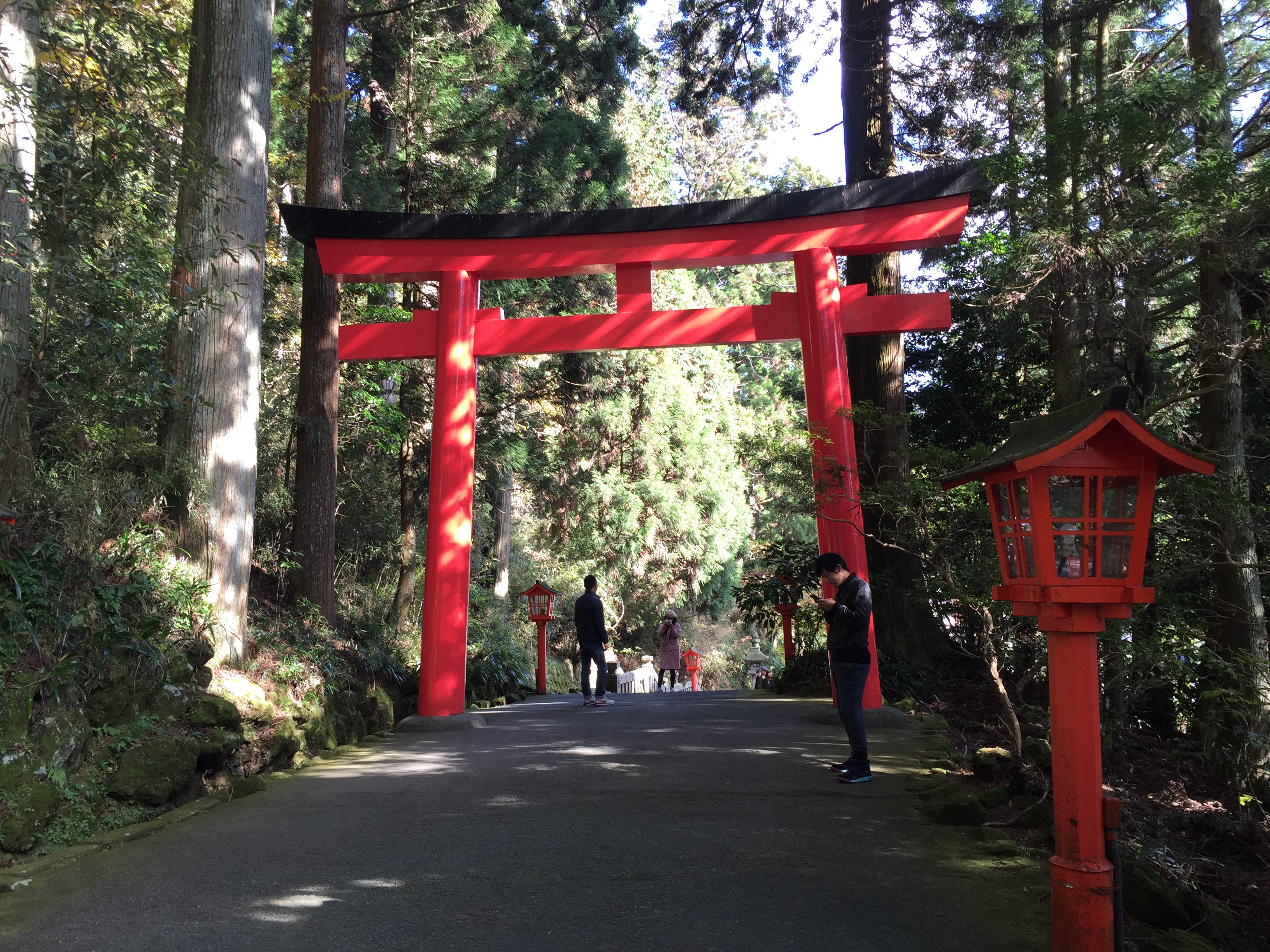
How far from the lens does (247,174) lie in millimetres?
7953

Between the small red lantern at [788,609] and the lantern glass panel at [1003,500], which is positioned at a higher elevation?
the lantern glass panel at [1003,500]

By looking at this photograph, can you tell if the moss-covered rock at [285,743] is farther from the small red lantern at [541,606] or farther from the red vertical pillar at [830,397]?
the small red lantern at [541,606]

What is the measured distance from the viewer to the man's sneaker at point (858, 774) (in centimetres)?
593

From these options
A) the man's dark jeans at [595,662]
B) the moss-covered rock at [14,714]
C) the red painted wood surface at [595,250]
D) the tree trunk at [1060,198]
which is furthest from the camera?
Answer: the man's dark jeans at [595,662]

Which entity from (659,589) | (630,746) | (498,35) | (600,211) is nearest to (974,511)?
(630,746)

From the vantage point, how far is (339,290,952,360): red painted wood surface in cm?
894

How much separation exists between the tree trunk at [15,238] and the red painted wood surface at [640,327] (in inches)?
139

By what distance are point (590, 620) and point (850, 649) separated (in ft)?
18.1

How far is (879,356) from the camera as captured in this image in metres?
11.1

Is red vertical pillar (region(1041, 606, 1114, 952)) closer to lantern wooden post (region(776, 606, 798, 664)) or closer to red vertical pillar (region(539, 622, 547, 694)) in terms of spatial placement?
lantern wooden post (region(776, 606, 798, 664))

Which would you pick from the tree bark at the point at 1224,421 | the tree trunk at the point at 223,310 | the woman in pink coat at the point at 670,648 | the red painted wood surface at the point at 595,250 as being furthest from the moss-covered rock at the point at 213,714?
the woman in pink coat at the point at 670,648

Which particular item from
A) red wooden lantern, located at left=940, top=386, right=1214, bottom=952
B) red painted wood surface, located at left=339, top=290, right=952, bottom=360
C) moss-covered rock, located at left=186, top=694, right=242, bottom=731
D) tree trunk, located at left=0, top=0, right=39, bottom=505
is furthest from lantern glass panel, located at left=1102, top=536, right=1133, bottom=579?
tree trunk, located at left=0, top=0, right=39, bottom=505

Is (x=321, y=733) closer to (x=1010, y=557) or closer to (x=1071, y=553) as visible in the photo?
(x=1010, y=557)

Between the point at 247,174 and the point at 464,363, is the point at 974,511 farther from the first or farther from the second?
the point at 247,174
